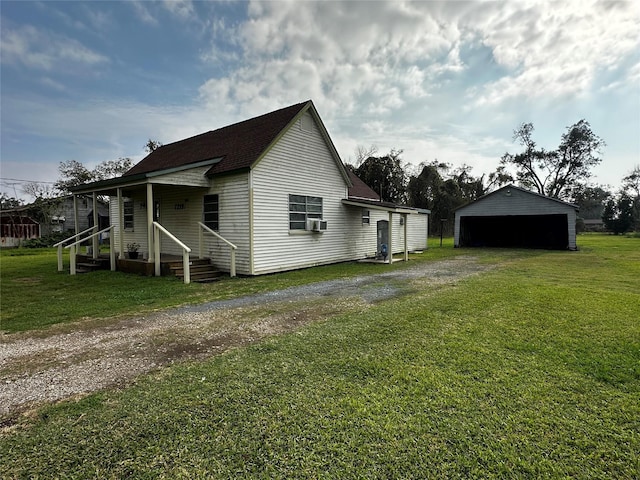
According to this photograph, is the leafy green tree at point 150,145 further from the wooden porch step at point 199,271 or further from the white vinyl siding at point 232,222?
the wooden porch step at point 199,271

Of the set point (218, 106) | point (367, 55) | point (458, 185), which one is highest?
point (367, 55)

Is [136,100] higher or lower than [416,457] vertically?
higher

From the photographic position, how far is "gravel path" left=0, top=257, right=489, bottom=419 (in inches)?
123

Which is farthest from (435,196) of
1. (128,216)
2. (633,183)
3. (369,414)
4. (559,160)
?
(633,183)

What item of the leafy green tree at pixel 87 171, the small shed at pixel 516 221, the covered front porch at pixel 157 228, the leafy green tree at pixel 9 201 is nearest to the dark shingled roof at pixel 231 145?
the covered front porch at pixel 157 228

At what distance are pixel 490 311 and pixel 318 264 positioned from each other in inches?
310

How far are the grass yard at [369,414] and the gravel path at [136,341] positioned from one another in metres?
0.38

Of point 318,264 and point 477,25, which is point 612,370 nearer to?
point 318,264

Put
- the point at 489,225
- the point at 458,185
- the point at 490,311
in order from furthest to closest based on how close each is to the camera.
Answer: the point at 458,185
the point at 489,225
the point at 490,311

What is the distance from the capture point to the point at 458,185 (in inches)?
1300

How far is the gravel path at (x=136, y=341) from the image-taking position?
10.3ft

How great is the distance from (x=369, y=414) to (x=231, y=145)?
38.9ft

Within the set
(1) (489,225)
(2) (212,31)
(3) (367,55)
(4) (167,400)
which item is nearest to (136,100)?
(2) (212,31)

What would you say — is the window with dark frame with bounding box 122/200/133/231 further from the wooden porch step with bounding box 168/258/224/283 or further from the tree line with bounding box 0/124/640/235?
the tree line with bounding box 0/124/640/235
